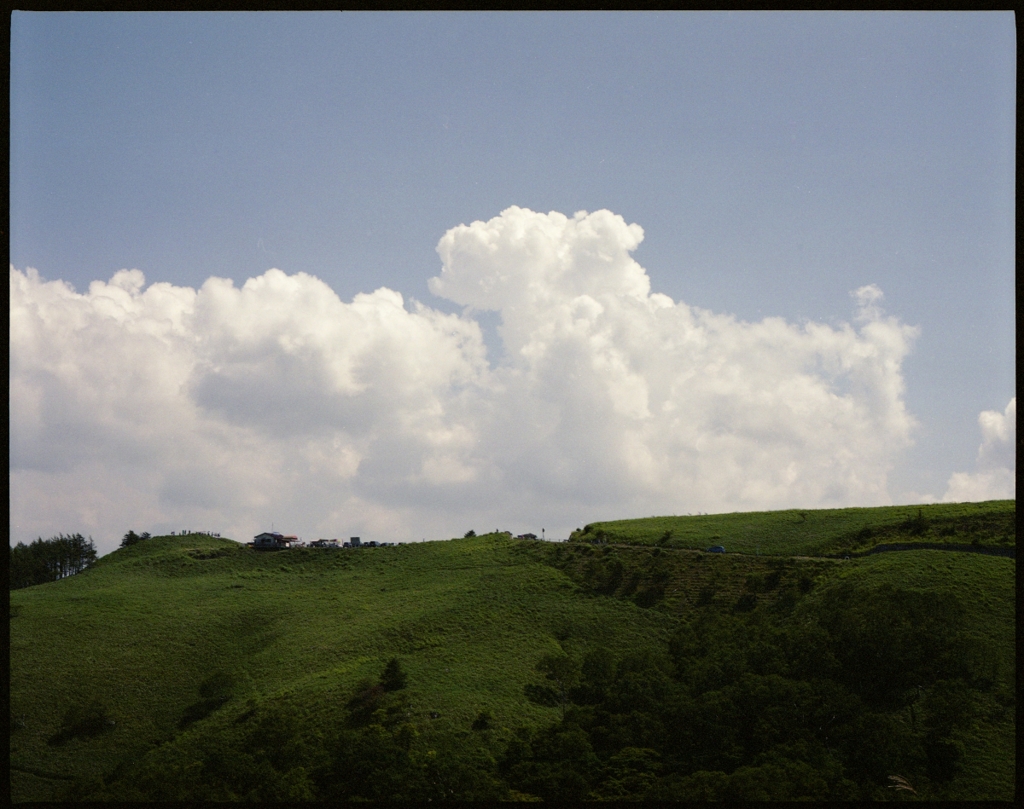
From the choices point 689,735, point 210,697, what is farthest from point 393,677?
point 689,735

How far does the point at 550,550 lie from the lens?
121125 mm

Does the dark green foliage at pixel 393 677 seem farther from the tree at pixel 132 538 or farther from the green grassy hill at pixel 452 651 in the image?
the tree at pixel 132 538

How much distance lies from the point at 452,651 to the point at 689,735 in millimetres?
32867

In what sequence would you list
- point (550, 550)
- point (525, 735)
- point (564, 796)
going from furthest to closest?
point (550, 550) < point (525, 735) < point (564, 796)

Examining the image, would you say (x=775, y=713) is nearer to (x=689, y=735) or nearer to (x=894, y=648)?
(x=689, y=735)

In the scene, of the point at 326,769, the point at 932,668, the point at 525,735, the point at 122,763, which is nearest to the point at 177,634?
the point at 122,763

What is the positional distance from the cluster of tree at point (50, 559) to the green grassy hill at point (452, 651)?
26.0m

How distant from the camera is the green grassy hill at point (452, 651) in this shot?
194 ft

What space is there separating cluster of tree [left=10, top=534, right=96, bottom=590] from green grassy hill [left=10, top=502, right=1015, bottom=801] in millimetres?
25969

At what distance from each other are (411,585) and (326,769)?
180 ft

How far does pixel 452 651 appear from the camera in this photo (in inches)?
3366

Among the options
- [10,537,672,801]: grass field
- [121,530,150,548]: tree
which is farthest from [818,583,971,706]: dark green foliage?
[121,530,150,548]: tree
